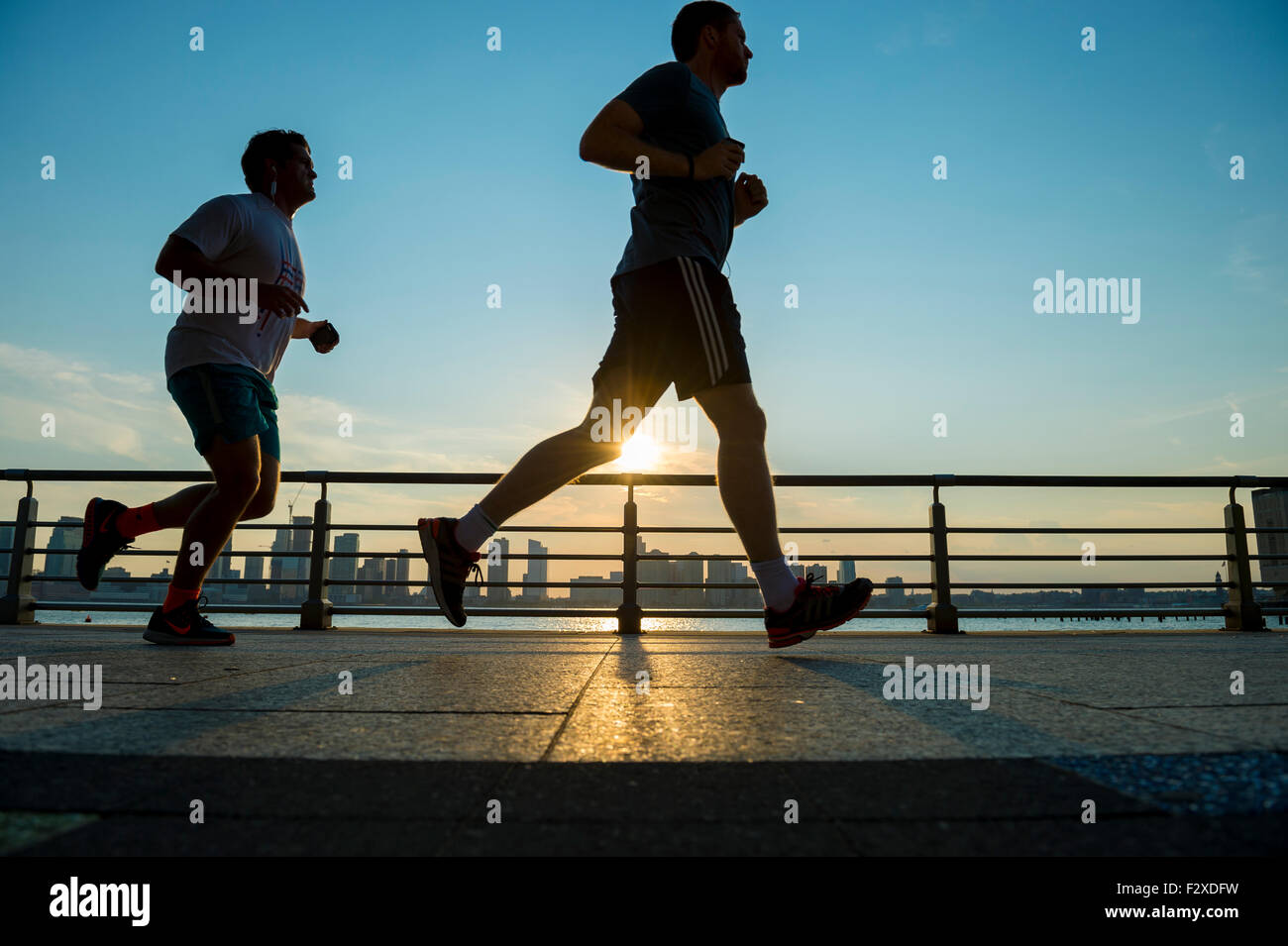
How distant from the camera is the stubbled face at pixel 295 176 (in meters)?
3.13

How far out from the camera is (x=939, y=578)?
A: 192 inches

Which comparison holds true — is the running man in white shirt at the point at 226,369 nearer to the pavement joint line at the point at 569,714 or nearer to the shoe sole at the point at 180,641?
the shoe sole at the point at 180,641

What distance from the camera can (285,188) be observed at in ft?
10.3

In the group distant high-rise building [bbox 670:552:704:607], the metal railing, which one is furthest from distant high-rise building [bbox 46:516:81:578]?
distant high-rise building [bbox 670:552:704:607]

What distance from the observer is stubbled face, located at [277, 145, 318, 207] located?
10.3 feet

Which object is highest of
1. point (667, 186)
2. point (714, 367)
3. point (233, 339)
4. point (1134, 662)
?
point (667, 186)

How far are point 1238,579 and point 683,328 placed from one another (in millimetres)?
5034

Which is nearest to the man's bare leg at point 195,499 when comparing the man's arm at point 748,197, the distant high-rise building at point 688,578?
the man's arm at point 748,197

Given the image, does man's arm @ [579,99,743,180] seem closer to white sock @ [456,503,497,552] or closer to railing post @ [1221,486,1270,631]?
white sock @ [456,503,497,552]

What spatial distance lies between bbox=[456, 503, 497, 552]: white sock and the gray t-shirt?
2.94ft
